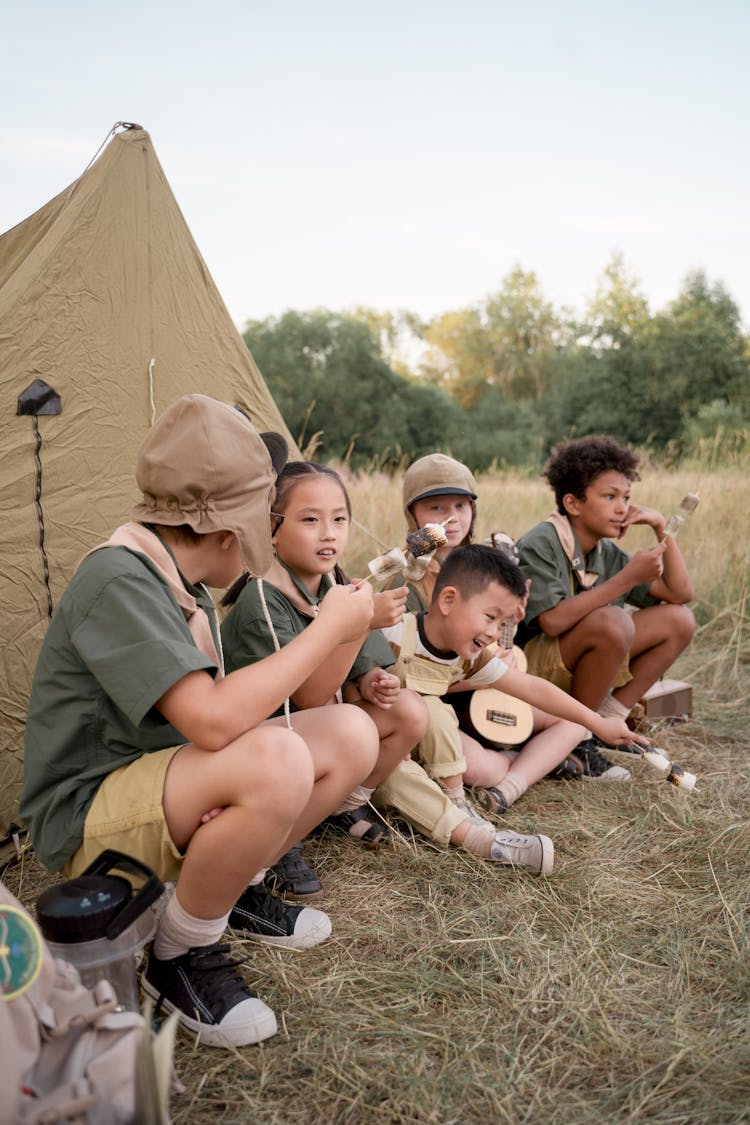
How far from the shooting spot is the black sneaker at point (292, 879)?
7.70 feet

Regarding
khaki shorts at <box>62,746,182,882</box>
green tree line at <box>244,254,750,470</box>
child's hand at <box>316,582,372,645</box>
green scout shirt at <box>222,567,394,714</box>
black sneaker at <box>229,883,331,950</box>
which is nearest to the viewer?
khaki shorts at <box>62,746,182,882</box>

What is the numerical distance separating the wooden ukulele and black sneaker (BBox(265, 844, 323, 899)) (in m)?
0.93

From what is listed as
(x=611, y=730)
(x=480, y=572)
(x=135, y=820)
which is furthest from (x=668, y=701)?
(x=135, y=820)

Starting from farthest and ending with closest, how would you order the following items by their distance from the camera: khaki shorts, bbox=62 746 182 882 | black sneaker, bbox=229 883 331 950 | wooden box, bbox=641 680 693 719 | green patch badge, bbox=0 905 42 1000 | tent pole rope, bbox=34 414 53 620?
1. wooden box, bbox=641 680 693 719
2. tent pole rope, bbox=34 414 53 620
3. black sneaker, bbox=229 883 331 950
4. khaki shorts, bbox=62 746 182 882
5. green patch badge, bbox=0 905 42 1000

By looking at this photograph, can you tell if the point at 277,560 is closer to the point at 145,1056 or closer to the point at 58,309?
the point at 58,309

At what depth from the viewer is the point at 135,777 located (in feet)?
5.74

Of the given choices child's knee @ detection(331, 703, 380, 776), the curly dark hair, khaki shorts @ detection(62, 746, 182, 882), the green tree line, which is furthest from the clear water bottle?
the green tree line

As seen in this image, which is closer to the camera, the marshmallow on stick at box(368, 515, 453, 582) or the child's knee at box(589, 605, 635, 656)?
the marshmallow on stick at box(368, 515, 453, 582)

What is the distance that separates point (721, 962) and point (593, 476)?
197 centimetres

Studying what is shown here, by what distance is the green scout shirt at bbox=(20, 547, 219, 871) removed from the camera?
161cm

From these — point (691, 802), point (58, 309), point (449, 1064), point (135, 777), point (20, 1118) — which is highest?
point (58, 309)

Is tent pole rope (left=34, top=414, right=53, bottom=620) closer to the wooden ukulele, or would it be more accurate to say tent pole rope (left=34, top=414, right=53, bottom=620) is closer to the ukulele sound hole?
the wooden ukulele

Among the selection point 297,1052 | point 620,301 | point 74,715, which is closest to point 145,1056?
point 297,1052

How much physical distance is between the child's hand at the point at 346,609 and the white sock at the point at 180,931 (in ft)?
1.99
